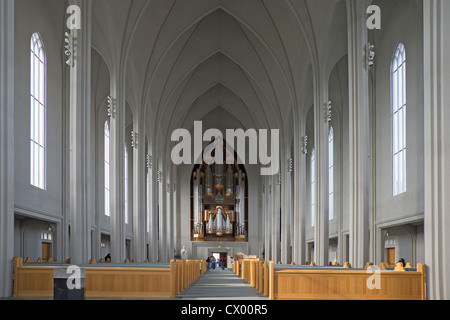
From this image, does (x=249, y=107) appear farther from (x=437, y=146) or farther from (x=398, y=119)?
(x=437, y=146)

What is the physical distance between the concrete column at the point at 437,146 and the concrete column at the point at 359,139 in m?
5.31

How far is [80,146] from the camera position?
17078 mm

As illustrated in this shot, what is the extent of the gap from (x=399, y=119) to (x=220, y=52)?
1677cm

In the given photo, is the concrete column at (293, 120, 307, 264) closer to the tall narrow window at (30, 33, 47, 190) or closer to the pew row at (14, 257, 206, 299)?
the tall narrow window at (30, 33, 47, 190)

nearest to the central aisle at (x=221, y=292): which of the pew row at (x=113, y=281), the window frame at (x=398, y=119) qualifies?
the pew row at (x=113, y=281)

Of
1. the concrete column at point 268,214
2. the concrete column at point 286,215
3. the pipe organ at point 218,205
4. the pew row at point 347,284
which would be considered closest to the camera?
the pew row at point 347,284

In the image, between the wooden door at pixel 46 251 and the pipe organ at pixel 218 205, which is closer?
the wooden door at pixel 46 251

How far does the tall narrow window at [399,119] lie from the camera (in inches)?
808

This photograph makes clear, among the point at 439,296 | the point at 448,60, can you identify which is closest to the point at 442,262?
the point at 439,296

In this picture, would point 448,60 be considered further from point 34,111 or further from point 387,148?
→ point 34,111

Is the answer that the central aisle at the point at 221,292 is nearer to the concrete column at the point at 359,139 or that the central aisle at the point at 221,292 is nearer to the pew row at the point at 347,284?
the pew row at the point at 347,284

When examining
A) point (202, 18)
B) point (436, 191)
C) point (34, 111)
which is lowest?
point (436, 191)
